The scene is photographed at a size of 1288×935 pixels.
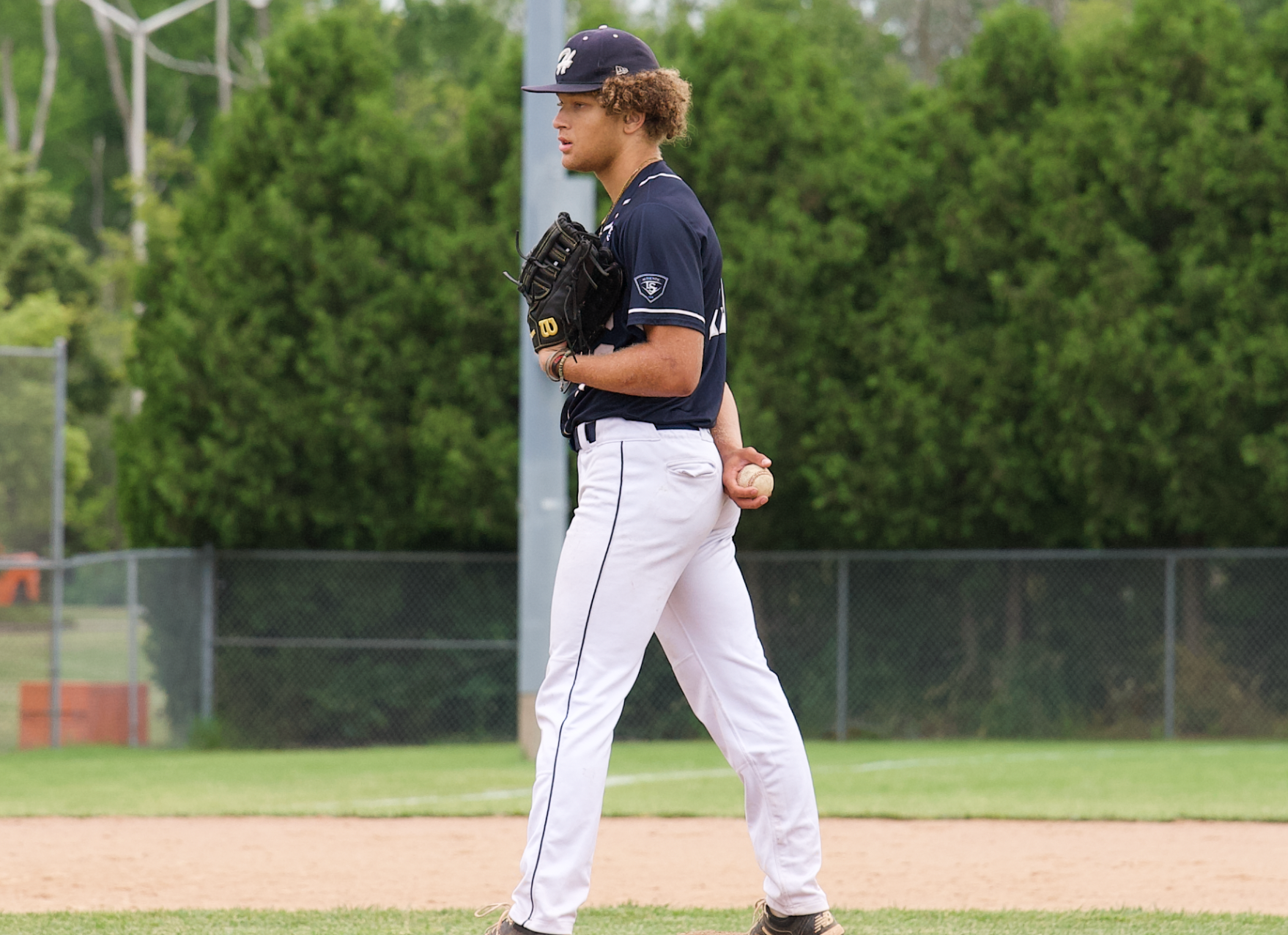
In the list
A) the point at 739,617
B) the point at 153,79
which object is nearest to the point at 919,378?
the point at 739,617

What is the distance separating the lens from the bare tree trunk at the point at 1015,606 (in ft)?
49.5

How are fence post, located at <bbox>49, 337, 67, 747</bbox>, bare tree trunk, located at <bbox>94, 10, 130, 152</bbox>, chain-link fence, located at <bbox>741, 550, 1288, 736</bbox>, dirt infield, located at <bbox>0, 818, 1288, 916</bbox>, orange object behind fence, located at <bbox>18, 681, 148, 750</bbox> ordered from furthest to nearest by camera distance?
bare tree trunk, located at <bbox>94, 10, 130, 152</bbox>, chain-link fence, located at <bbox>741, 550, 1288, 736</bbox>, orange object behind fence, located at <bbox>18, 681, 148, 750</bbox>, fence post, located at <bbox>49, 337, 67, 747</bbox>, dirt infield, located at <bbox>0, 818, 1288, 916</bbox>

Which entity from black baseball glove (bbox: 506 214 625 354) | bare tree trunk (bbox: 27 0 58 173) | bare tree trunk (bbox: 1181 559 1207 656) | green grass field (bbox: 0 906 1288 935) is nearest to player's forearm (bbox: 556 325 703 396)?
black baseball glove (bbox: 506 214 625 354)

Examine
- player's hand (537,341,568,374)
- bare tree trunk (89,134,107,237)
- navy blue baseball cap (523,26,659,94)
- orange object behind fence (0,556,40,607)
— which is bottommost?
orange object behind fence (0,556,40,607)

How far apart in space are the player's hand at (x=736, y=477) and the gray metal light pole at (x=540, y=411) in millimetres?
7082

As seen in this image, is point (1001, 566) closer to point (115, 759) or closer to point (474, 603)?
point (474, 603)

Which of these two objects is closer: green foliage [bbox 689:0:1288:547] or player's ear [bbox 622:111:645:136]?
player's ear [bbox 622:111:645:136]

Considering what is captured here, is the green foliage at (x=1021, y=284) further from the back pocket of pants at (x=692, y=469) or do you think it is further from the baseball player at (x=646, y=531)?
the back pocket of pants at (x=692, y=469)

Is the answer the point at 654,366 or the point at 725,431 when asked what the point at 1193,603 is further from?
the point at 654,366

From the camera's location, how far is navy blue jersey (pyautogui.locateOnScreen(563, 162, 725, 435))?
3750 mm

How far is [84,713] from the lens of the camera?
13922 mm

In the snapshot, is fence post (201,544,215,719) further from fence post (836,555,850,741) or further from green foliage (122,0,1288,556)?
fence post (836,555,850,741)

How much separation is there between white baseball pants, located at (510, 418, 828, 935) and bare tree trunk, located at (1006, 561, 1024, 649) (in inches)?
450

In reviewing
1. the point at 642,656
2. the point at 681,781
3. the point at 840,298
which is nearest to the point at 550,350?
the point at 642,656
